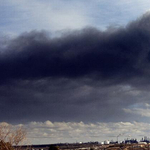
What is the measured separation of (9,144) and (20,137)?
828 cm

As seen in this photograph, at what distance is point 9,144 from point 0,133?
34.2ft

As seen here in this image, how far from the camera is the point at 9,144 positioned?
114688 mm

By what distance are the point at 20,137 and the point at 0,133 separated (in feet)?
24.8

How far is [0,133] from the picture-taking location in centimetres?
10619

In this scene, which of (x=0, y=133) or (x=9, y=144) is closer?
(x=0, y=133)

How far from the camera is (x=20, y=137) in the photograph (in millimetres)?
109438
